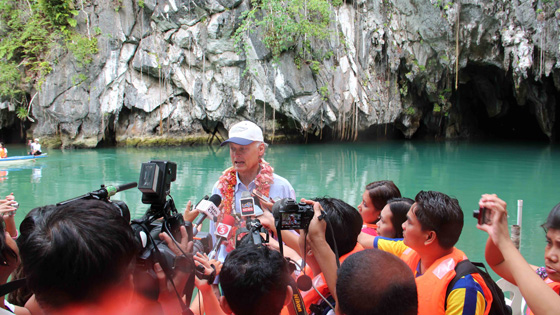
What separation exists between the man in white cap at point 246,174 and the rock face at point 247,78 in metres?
15.8

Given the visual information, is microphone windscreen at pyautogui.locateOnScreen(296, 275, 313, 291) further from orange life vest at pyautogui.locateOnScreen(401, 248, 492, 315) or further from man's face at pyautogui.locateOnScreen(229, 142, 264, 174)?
man's face at pyautogui.locateOnScreen(229, 142, 264, 174)

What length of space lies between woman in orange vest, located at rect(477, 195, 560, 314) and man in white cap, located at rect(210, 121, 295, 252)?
4.48ft

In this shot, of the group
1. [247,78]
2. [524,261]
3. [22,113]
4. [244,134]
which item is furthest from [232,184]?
[22,113]

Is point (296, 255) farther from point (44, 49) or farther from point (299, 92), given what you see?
point (44, 49)

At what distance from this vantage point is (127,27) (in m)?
19.5

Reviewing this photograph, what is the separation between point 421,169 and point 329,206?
10751 mm

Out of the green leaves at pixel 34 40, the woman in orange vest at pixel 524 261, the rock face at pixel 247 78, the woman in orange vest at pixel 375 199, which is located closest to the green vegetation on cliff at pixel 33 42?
the green leaves at pixel 34 40

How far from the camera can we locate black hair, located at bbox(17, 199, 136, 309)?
1012mm

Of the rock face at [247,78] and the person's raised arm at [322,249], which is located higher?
the rock face at [247,78]

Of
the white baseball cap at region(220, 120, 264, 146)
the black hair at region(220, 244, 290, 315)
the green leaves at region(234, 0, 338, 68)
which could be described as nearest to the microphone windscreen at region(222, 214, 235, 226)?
the white baseball cap at region(220, 120, 264, 146)

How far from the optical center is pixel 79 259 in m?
1.01

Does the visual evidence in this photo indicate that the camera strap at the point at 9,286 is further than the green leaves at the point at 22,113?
No

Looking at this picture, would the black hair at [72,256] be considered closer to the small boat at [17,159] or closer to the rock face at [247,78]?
the small boat at [17,159]

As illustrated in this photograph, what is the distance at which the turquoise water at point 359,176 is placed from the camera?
732 centimetres
